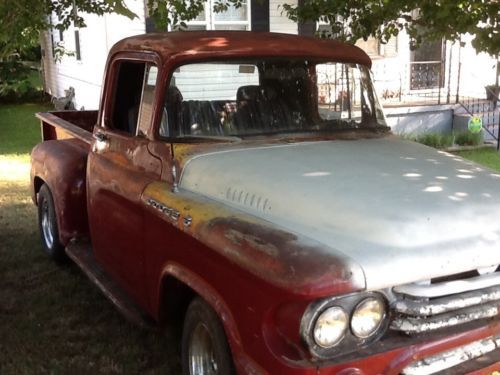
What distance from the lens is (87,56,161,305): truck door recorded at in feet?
11.9

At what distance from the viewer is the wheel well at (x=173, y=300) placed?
3.27 meters

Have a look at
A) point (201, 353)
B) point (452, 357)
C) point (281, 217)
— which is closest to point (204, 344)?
point (201, 353)

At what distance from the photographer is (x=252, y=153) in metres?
3.45

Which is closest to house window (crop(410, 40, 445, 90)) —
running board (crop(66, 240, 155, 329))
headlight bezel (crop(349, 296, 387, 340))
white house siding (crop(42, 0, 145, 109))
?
white house siding (crop(42, 0, 145, 109))

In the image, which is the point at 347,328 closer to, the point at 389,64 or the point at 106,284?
the point at 106,284

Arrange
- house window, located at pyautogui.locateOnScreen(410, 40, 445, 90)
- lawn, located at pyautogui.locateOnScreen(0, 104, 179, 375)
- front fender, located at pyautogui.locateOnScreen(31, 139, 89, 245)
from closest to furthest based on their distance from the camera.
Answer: lawn, located at pyautogui.locateOnScreen(0, 104, 179, 375)
front fender, located at pyautogui.locateOnScreen(31, 139, 89, 245)
house window, located at pyautogui.locateOnScreen(410, 40, 445, 90)

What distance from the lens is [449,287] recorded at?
7.98 ft

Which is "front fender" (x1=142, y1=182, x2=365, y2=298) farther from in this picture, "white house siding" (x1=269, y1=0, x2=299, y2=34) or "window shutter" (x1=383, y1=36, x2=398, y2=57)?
"window shutter" (x1=383, y1=36, x2=398, y2=57)

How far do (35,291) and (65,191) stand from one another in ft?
2.73

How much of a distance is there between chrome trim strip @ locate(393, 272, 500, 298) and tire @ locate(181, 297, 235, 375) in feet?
2.73

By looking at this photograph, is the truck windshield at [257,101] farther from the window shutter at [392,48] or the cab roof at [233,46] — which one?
the window shutter at [392,48]

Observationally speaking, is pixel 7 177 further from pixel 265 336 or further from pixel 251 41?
pixel 265 336

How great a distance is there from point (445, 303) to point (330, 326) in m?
0.50

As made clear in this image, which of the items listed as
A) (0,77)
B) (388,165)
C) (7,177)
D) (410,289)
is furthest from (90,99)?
(410,289)
